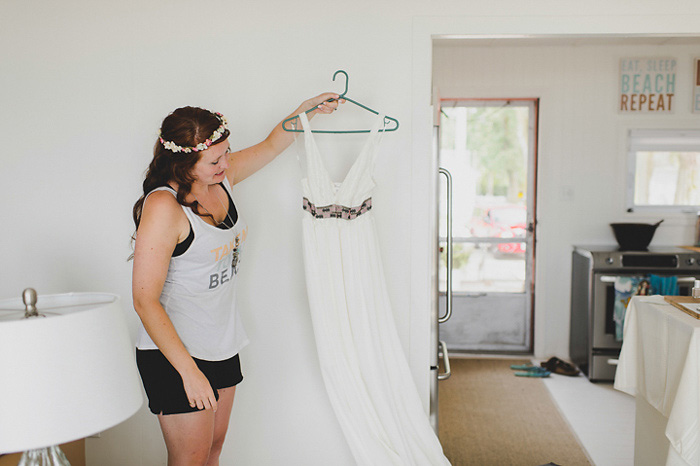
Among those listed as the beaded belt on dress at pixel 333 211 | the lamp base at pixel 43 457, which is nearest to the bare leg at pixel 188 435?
the lamp base at pixel 43 457

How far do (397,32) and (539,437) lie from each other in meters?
2.21

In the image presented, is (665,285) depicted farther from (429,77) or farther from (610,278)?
(429,77)

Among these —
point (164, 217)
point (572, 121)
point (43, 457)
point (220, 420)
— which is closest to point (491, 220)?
point (572, 121)

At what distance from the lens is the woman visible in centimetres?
159

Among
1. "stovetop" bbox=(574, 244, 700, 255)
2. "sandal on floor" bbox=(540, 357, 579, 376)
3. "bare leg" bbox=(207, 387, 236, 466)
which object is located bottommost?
"sandal on floor" bbox=(540, 357, 579, 376)

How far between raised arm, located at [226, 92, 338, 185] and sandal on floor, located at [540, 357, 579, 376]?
298cm

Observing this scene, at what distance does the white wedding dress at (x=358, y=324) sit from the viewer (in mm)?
2010

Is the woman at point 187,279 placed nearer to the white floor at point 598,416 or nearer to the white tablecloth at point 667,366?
the white tablecloth at point 667,366

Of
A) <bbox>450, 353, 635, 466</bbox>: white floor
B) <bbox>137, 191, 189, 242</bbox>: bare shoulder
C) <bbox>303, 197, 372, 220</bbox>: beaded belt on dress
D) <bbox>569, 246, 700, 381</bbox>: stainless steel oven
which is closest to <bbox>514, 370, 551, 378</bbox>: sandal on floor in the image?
<bbox>450, 353, 635, 466</bbox>: white floor

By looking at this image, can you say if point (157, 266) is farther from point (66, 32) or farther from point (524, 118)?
point (524, 118)

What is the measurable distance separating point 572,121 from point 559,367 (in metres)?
1.80

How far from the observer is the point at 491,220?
465 centimetres

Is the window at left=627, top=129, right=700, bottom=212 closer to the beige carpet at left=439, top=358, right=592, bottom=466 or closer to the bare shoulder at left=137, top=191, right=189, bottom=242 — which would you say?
the beige carpet at left=439, top=358, right=592, bottom=466

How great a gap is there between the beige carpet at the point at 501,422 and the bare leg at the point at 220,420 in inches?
51.9
